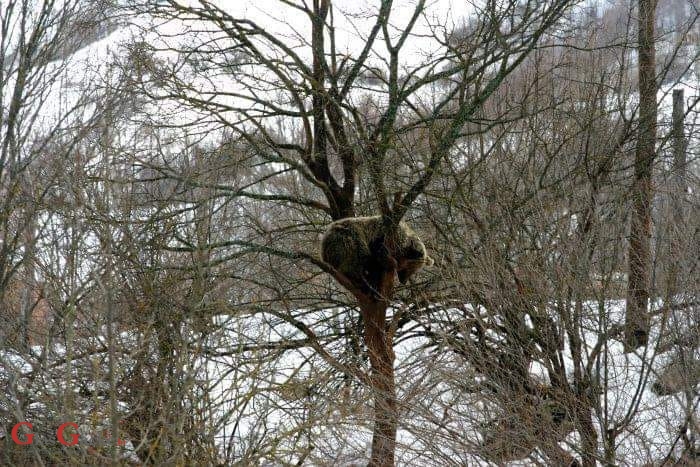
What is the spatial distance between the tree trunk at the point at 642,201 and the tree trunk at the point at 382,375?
2730 millimetres

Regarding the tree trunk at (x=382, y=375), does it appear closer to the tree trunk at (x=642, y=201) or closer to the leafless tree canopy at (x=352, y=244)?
the leafless tree canopy at (x=352, y=244)

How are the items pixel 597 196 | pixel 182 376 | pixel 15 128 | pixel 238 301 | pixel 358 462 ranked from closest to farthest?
pixel 182 376 → pixel 15 128 → pixel 597 196 → pixel 238 301 → pixel 358 462

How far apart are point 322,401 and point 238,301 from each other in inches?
78.6

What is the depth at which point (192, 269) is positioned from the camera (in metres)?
8.22

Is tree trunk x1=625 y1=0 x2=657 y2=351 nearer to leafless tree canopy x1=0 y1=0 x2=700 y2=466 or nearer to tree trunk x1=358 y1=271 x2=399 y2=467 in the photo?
leafless tree canopy x1=0 y1=0 x2=700 y2=466

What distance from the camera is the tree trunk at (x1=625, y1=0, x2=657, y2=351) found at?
805cm

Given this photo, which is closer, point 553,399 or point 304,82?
point 553,399

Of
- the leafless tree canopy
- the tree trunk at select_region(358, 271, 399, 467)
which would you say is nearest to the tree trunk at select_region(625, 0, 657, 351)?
the leafless tree canopy

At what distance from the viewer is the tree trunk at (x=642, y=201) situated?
8055 millimetres

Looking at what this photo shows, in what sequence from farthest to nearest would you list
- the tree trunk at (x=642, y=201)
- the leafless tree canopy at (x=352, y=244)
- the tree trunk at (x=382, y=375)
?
the tree trunk at (x=382, y=375)
the tree trunk at (x=642, y=201)
the leafless tree canopy at (x=352, y=244)

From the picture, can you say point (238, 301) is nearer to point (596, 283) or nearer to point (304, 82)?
point (304, 82)

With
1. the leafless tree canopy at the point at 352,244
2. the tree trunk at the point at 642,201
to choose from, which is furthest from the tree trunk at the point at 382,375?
the tree trunk at the point at 642,201

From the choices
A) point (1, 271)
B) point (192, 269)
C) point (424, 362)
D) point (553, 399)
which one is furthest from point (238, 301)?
point (553, 399)

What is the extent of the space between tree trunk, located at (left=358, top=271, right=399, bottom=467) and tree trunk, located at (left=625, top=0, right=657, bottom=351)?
2730 millimetres
